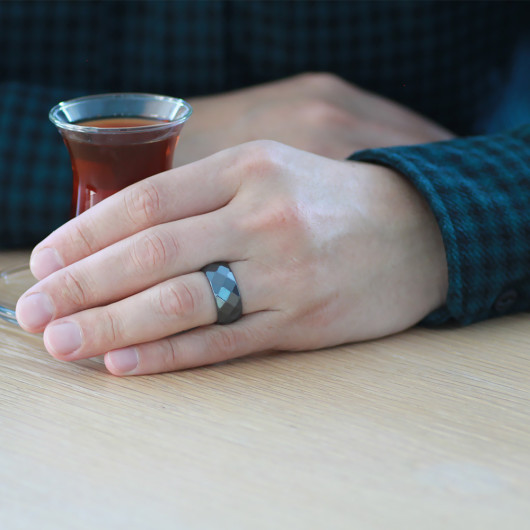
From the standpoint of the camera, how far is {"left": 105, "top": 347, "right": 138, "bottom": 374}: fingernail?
0.63m

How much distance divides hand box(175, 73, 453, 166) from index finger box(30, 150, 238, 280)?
0.29m

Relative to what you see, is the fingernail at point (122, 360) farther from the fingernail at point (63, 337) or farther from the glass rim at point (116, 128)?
the glass rim at point (116, 128)

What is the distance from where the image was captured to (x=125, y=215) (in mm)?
662

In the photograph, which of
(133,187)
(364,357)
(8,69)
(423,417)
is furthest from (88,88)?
(423,417)

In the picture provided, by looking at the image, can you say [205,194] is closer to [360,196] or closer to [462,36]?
[360,196]

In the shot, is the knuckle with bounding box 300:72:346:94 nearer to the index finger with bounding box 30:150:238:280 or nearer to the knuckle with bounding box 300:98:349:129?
the knuckle with bounding box 300:98:349:129

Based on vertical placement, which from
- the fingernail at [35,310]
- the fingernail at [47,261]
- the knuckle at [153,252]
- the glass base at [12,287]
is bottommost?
the glass base at [12,287]

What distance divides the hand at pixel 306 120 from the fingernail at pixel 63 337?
0.38 meters

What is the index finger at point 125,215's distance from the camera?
0.66 m

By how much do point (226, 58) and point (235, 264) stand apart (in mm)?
564

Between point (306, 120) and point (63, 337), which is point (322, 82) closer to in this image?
point (306, 120)

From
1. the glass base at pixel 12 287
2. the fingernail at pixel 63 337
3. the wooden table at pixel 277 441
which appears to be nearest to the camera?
the wooden table at pixel 277 441

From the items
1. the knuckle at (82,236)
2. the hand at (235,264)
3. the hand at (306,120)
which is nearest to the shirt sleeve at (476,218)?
the hand at (235,264)

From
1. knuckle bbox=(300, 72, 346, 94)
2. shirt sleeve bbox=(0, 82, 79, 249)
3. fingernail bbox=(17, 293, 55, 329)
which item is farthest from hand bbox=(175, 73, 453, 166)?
fingernail bbox=(17, 293, 55, 329)
